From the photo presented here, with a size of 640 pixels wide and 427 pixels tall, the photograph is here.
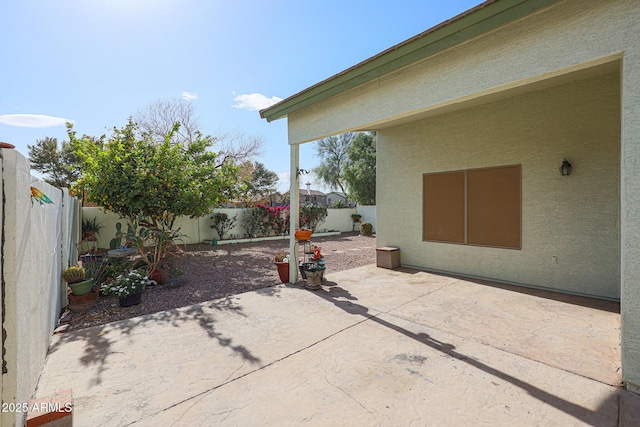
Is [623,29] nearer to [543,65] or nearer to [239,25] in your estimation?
[543,65]

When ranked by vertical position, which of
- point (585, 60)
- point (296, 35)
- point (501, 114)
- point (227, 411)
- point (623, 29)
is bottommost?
point (227, 411)

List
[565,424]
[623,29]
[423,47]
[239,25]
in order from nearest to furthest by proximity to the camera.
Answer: [565,424] < [623,29] < [423,47] < [239,25]

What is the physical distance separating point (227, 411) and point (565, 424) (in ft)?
8.41

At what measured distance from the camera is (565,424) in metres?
2.11

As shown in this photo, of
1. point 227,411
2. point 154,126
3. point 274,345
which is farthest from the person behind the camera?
point 154,126

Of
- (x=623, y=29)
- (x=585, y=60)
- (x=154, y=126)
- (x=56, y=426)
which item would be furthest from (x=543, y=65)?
(x=154, y=126)

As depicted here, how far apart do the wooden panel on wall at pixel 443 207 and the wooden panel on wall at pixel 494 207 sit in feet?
0.66

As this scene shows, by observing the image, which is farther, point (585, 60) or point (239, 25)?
point (239, 25)

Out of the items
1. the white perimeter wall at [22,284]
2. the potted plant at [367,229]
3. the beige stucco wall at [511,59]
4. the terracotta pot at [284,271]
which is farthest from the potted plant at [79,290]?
the potted plant at [367,229]

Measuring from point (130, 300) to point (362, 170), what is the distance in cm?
1687

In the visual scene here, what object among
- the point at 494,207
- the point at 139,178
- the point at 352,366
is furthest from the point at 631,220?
the point at 139,178

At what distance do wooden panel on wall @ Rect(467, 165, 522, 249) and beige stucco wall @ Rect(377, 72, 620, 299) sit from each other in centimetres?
15

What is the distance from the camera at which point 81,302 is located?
4621 mm

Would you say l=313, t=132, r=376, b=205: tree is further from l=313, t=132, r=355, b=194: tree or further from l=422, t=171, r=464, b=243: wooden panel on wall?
l=422, t=171, r=464, b=243: wooden panel on wall
